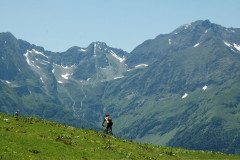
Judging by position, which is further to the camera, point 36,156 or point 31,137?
point 31,137

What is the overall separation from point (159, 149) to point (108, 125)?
8.81m

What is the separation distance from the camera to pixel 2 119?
160ft

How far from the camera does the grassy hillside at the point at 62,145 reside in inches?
1479

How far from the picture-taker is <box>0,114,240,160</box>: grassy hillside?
37.6 meters

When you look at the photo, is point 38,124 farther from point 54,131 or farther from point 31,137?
point 31,137

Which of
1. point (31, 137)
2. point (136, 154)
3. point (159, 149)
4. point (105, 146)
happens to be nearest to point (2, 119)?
point (31, 137)

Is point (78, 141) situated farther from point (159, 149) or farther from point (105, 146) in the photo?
point (159, 149)

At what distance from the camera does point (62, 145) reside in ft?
140

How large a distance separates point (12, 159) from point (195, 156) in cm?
2619

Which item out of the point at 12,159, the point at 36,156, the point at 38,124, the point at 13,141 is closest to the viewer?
the point at 12,159

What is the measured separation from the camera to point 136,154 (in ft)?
152

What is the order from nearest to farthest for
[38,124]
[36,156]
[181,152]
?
[36,156] < [38,124] < [181,152]

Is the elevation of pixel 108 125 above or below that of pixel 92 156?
above

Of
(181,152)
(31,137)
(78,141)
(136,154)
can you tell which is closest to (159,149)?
(181,152)
